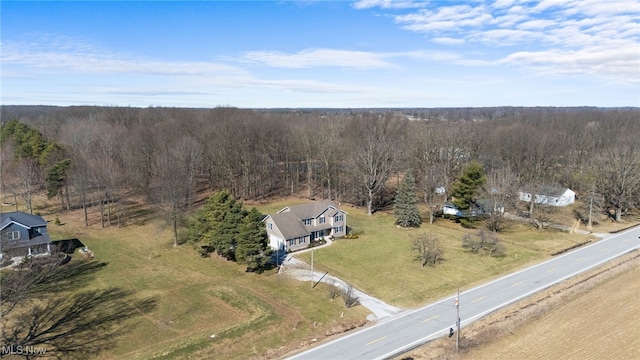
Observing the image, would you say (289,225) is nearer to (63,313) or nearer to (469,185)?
(63,313)

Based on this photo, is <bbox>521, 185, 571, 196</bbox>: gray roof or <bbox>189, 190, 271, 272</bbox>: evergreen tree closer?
<bbox>189, 190, 271, 272</bbox>: evergreen tree

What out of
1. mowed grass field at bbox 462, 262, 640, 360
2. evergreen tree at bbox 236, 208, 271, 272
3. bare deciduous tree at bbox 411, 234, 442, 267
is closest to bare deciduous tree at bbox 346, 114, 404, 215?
bare deciduous tree at bbox 411, 234, 442, 267

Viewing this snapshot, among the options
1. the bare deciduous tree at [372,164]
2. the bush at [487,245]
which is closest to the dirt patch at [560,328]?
the bush at [487,245]

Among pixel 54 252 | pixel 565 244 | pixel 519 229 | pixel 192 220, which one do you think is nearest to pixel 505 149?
pixel 519 229

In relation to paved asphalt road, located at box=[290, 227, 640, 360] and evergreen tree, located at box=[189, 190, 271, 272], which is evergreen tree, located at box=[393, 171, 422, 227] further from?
evergreen tree, located at box=[189, 190, 271, 272]

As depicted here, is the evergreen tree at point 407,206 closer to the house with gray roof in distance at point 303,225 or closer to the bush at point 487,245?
the house with gray roof in distance at point 303,225

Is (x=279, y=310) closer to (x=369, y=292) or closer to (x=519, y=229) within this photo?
(x=369, y=292)
